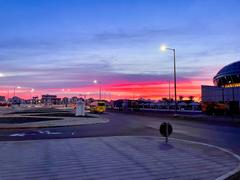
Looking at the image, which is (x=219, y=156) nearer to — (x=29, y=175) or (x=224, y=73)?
(x=29, y=175)

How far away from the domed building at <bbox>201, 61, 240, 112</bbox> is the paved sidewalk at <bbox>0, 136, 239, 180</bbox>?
A: 50.3 m

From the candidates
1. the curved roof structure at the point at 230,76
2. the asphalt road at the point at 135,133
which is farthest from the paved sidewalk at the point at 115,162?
the curved roof structure at the point at 230,76

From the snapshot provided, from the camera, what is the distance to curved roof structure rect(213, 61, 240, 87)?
11001 centimetres

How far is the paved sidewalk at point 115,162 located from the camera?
32.7 feet

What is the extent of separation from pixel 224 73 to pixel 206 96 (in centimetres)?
2447

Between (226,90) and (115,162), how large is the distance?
7906 centimetres

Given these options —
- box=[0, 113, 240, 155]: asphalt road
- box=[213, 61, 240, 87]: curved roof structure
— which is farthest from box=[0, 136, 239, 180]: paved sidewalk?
box=[213, 61, 240, 87]: curved roof structure

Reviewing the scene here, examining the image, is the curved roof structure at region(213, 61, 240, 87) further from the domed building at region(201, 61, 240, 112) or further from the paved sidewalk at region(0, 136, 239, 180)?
the paved sidewalk at region(0, 136, 239, 180)

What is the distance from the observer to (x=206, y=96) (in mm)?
95062

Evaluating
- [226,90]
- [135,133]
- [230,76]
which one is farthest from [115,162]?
[230,76]

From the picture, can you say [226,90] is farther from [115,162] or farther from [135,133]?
[115,162]

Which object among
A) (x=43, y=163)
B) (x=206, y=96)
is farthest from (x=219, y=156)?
(x=206, y=96)

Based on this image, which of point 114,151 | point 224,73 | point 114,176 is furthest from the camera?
point 224,73

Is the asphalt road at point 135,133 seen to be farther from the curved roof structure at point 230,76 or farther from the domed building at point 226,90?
the curved roof structure at point 230,76
